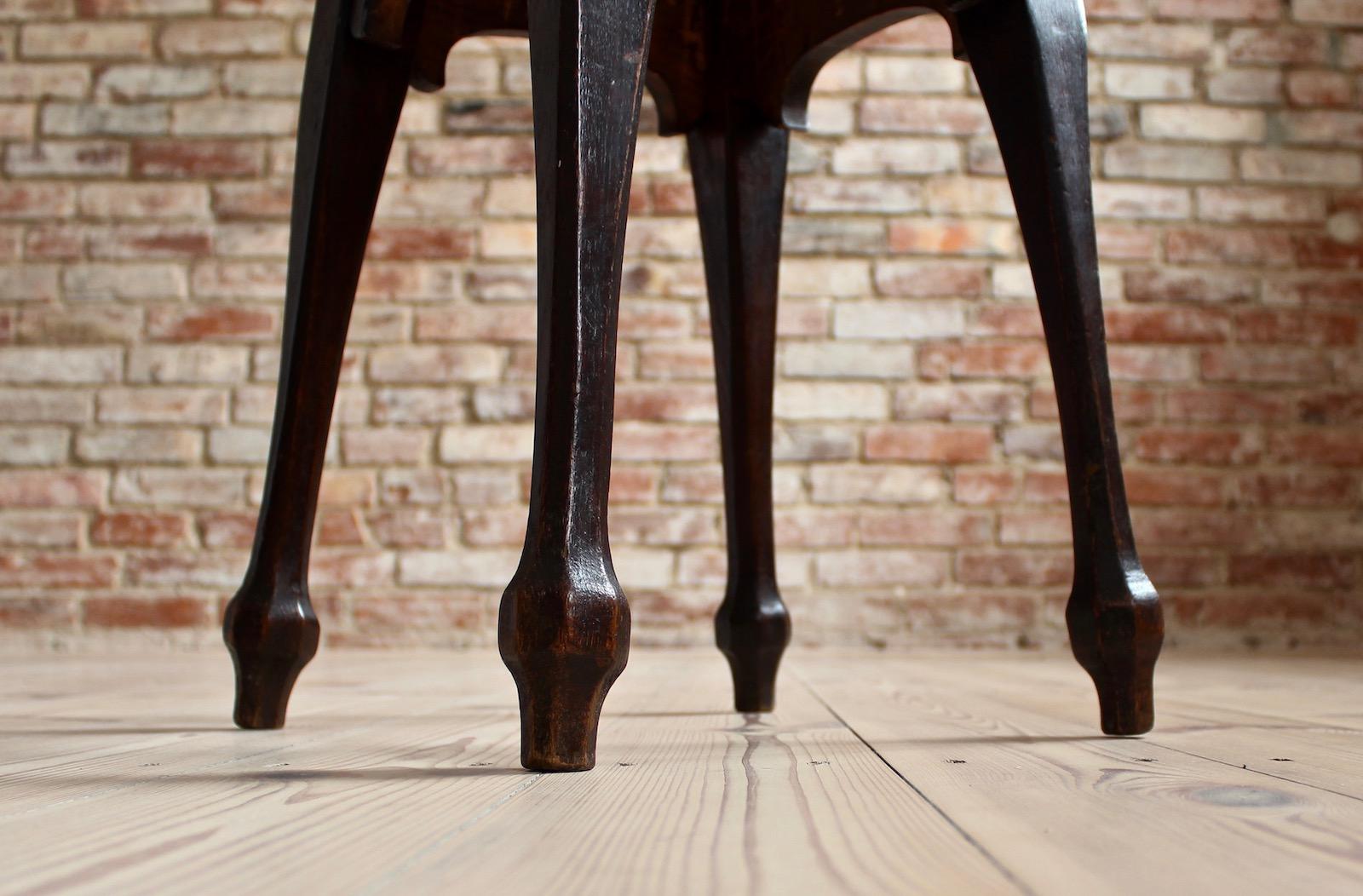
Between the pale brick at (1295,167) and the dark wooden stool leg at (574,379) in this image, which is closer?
the dark wooden stool leg at (574,379)

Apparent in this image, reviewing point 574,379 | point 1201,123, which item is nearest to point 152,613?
point 574,379

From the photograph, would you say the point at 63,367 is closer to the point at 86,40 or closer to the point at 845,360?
the point at 86,40

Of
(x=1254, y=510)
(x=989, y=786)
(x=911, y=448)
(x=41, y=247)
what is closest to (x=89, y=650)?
(x=41, y=247)

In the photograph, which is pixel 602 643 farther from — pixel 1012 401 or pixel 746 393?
pixel 1012 401

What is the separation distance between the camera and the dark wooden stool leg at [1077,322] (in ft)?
2.39

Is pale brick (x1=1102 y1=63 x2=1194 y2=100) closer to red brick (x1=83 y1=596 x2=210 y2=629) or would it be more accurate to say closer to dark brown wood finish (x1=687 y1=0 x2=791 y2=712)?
dark brown wood finish (x1=687 y1=0 x2=791 y2=712)

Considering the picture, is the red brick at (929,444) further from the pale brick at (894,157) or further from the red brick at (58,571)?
the red brick at (58,571)

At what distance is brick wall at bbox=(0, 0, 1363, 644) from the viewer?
7.75 feet

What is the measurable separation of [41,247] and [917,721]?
2331 mm

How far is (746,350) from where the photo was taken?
1.01m

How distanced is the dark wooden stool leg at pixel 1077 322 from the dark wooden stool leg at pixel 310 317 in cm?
44

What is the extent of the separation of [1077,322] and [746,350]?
34 centimetres

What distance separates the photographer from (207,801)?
1.60 ft

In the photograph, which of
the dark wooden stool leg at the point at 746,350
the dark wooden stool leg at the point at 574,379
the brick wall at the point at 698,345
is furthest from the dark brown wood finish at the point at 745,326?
the brick wall at the point at 698,345
